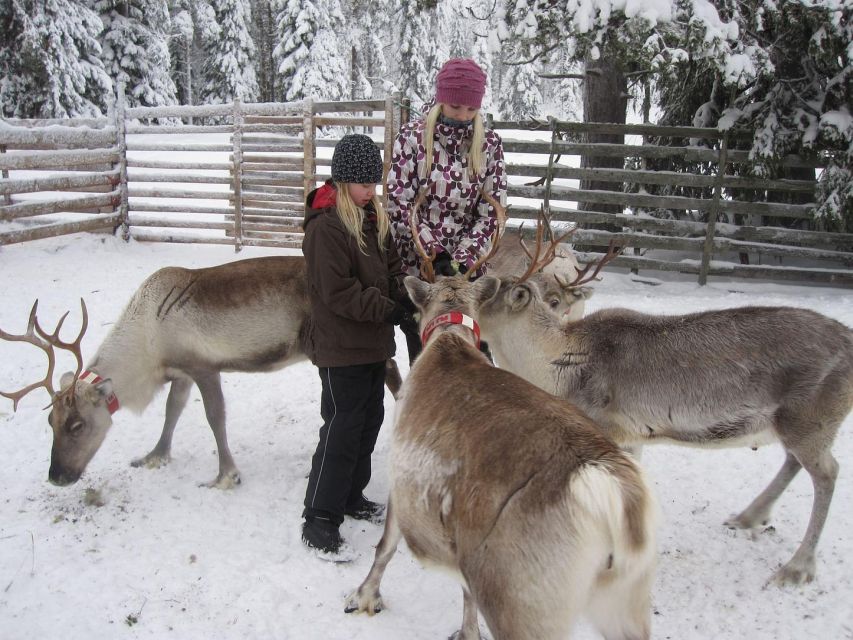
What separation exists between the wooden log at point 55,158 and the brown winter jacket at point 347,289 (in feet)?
25.1

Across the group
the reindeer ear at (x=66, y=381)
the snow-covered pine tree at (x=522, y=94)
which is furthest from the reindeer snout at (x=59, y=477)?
the snow-covered pine tree at (x=522, y=94)

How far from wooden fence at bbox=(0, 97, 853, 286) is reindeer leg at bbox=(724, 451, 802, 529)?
496 cm

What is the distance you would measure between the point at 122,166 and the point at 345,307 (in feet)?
32.1

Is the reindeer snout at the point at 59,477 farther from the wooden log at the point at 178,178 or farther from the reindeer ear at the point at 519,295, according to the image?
the wooden log at the point at 178,178

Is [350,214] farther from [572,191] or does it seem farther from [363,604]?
[572,191]

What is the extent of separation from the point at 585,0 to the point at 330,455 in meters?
6.38

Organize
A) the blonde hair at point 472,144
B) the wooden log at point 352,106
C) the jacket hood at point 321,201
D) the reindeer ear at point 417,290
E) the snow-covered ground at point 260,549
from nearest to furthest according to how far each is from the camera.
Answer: the snow-covered ground at point 260,549 < the reindeer ear at point 417,290 < the jacket hood at point 321,201 < the blonde hair at point 472,144 < the wooden log at point 352,106

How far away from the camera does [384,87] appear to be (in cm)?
3519

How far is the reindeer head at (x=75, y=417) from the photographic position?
13.6 feet

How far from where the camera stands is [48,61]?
1928 centimetres

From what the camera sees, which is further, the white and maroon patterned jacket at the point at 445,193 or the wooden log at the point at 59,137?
the wooden log at the point at 59,137

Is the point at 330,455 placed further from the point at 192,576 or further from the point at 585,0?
the point at 585,0

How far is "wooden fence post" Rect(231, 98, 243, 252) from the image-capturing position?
11258 mm

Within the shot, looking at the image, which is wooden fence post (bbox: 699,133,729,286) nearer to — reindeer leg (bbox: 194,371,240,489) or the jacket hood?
the jacket hood
